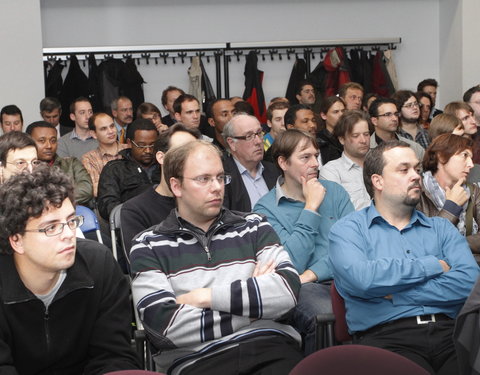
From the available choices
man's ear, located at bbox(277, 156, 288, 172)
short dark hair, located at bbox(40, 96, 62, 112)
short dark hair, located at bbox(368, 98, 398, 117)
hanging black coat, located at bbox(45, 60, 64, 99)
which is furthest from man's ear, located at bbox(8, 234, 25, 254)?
hanging black coat, located at bbox(45, 60, 64, 99)

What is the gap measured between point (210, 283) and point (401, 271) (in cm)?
76

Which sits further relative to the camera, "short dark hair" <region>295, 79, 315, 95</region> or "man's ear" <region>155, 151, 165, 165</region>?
"short dark hair" <region>295, 79, 315, 95</region>

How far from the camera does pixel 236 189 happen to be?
4355mm

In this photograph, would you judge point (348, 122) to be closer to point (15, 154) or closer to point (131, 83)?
point (15, 154)

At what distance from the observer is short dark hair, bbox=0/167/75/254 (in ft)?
8.04

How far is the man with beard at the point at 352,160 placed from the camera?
473cm

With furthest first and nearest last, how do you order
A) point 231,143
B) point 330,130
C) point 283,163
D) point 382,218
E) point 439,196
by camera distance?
point 330,130 → point 231,143 → point 283,163 → point 439,196 → point 382,218

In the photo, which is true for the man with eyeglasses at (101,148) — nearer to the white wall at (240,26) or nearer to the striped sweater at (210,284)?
the white wall at (240,26)

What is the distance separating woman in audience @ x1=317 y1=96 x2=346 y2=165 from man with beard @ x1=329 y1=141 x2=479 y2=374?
2410 mm

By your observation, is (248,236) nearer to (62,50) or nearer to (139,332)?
(139,332)

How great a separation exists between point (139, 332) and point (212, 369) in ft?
1.24

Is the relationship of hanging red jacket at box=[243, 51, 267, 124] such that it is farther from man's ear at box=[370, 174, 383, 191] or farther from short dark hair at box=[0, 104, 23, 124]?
man's ear at box=[370, 174, 383, 191]

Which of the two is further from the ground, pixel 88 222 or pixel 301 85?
pixel 301 85

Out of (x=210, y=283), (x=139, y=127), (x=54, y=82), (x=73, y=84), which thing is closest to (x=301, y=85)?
(x=73, y=84)
